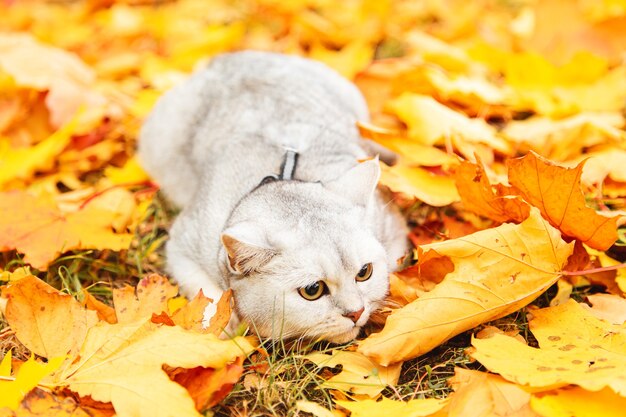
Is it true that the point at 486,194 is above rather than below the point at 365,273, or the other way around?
above

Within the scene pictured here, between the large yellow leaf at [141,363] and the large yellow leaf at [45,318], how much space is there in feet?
0.52

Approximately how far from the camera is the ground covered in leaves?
188 cm

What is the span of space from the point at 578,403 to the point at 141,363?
4.02ft

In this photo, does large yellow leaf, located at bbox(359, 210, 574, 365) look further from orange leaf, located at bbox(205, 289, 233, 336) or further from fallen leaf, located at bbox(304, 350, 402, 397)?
orange leaf, located at bbox(205, 289, 233, 336)

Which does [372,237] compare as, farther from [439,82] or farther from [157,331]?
[439,82]

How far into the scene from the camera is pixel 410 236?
2846 mm

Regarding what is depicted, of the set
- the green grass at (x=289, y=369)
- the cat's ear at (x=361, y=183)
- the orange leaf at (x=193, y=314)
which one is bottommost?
the green grass at (x=289, y=369)

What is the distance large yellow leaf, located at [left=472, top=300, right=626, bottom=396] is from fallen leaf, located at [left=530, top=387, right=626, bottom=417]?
4 cm

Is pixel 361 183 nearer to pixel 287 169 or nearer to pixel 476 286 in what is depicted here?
pixel 287 169

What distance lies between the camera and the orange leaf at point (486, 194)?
229 centimetres

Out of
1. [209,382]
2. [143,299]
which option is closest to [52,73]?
[143,299]

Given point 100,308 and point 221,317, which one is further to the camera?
point 100,308

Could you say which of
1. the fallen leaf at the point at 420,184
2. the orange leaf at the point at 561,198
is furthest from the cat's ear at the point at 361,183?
the orange leaf at the point at 561,198

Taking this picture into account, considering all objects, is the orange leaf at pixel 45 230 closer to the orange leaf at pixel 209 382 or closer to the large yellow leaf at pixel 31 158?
the large yellow leaf at pixel 31 158
